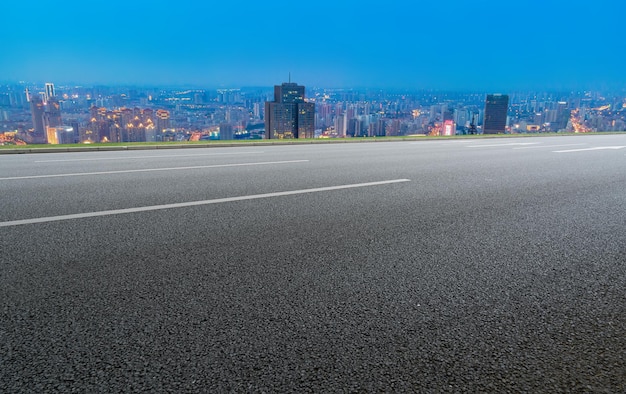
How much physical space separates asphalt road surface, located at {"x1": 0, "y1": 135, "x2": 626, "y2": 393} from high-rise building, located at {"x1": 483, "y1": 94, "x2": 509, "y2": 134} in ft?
69.1

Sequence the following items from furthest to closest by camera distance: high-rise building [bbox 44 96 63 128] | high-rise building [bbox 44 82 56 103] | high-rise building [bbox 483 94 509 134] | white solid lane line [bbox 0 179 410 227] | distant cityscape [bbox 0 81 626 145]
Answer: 1. high-rise building [bbox 44 82 56 103]
2. high-rise building [bbox 44 96 63 128]
3. high-rise building [bbox 483 94 509 134]
4. distant cityscape [bbox 0 81 626 145]
5. white solid lane line [bbox 0 179 410 227]

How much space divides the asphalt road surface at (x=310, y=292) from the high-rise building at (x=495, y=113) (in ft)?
69.1

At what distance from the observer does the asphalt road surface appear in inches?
64.7

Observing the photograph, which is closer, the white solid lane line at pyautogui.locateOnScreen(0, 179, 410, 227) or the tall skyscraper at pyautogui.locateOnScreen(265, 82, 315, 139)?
the white solid lane line at pyautogui.locateOnScreen(0, 179, 410, 227)

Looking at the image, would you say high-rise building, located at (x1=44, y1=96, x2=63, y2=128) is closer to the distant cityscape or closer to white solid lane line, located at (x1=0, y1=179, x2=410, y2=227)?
the distant cityscape

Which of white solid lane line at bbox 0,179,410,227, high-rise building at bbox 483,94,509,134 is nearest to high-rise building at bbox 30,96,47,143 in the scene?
white solid lane line at bbox 0,179,410,227

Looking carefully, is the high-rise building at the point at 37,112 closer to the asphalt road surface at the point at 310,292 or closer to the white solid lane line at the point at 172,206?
the white solid lane line at the point at 172,206

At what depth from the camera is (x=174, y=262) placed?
2.83 meters

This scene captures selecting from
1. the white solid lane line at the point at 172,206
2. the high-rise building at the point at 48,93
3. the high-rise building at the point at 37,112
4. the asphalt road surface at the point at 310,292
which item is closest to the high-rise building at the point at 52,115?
the high-rise building at the point at 37,112

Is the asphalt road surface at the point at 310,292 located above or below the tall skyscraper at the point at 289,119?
below

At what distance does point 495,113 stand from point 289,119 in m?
14.5

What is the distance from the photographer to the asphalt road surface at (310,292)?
1644mm

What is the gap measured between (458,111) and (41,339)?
3715cm

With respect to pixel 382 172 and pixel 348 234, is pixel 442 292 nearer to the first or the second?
pixel 348 234
